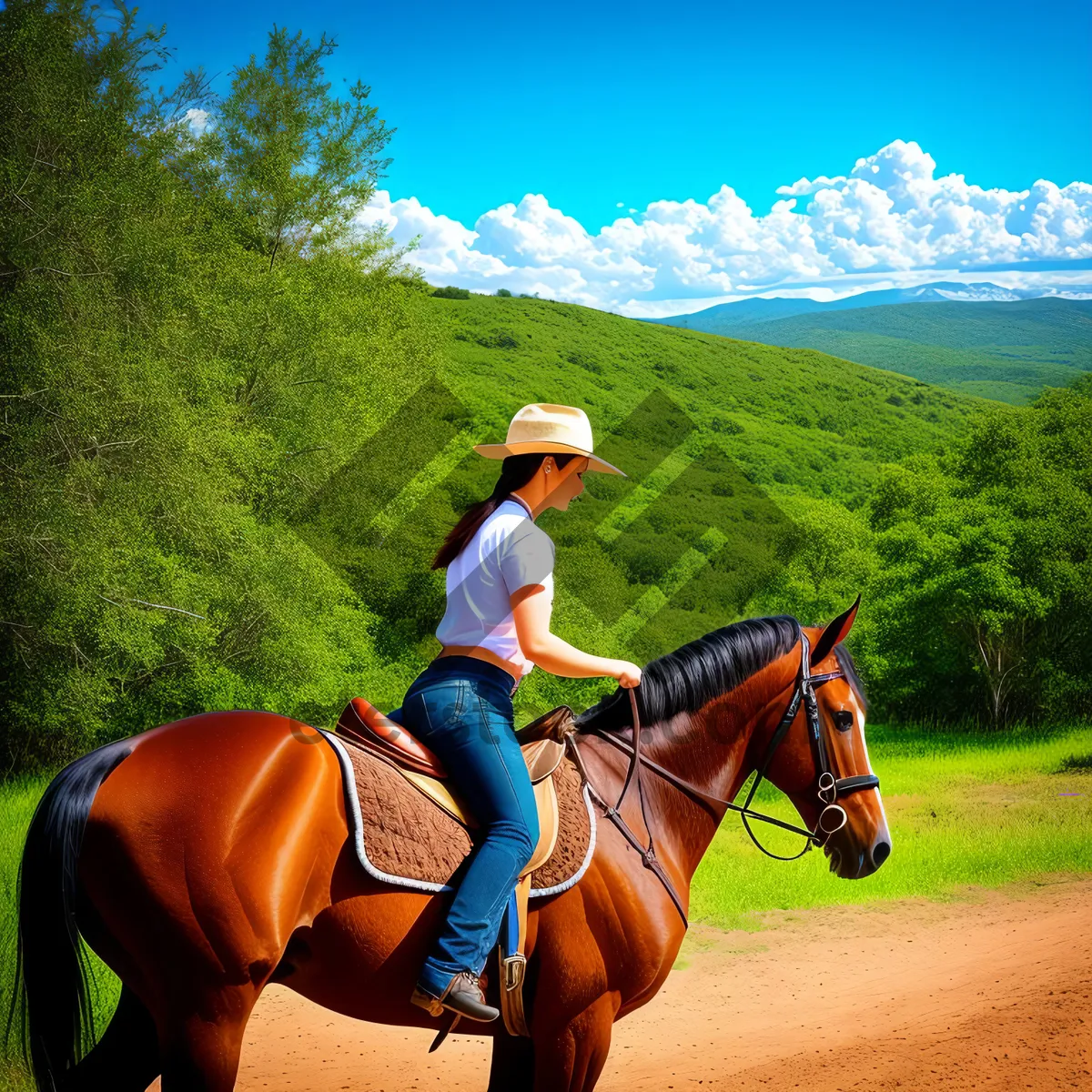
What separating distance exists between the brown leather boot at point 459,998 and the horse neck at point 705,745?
0.96m

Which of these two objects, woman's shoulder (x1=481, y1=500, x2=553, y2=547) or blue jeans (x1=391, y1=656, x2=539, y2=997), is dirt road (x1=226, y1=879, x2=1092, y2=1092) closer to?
blue jeans (x1=391, y1=656, x2=539, y2=997)

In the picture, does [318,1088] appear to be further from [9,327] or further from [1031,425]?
[1031,425]

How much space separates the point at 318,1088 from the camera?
4836mm

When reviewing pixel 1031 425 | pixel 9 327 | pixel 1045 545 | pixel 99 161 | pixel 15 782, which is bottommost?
pixel 15 782

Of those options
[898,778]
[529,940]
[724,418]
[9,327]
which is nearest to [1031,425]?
[898,778]

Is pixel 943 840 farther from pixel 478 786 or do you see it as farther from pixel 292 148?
pixel 292 148

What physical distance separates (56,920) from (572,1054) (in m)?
1.55

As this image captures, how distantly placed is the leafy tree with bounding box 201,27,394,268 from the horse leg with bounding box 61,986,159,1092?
1414cm

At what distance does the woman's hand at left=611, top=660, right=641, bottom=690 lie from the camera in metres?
2.82

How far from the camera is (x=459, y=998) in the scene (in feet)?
8.46

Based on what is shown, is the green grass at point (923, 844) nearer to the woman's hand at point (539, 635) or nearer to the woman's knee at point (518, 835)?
the woman's knee at point (518, 835)

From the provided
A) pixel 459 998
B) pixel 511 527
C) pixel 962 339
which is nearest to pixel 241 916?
pixel 459 998

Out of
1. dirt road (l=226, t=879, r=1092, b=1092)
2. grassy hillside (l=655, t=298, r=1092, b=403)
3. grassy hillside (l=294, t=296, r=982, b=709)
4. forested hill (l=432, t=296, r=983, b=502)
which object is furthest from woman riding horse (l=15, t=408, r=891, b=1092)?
grassy hillside (l=655, t=298, r=1092, b=403)

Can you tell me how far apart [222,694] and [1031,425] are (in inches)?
661
